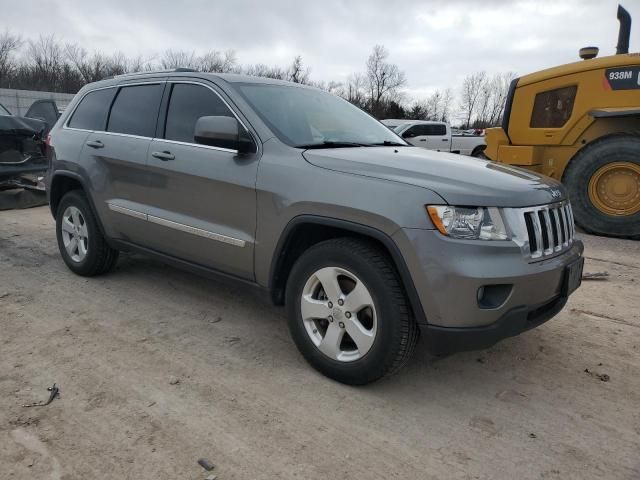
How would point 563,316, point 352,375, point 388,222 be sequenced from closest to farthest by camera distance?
point 388,222 → point 352,375 → point 563,316

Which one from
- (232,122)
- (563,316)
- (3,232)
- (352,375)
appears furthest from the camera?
(3,232)

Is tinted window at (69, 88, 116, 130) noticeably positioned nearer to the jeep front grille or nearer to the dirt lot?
the dirt lot

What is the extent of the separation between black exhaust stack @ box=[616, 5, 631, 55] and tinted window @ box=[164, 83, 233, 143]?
22.7 ft

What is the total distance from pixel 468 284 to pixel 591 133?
20.4 feet

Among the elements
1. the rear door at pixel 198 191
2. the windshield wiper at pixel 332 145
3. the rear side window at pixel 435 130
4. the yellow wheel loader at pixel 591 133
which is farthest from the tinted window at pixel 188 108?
the rear side window at pixel 435 130

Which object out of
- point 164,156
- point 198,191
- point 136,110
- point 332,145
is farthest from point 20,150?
point 332,145

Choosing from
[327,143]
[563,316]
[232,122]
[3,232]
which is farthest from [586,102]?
[3,232]

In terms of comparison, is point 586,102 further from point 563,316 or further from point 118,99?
point 118,99

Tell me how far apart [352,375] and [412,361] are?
62cm

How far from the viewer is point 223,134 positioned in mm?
3156

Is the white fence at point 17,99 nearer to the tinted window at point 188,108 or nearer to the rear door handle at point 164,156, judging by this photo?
the tinted window at point 188,108

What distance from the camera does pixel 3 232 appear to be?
6707 mm

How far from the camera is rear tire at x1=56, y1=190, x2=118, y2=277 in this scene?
4.59 metres

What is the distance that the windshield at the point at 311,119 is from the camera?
134 inches
